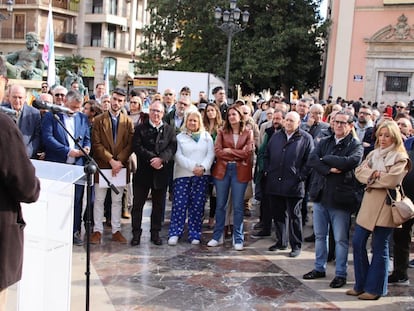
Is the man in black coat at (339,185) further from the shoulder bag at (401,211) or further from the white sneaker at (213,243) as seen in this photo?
the white sneaker at (213,243)

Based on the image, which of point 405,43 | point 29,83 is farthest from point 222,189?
point 405,43

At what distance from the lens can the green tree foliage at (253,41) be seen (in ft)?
78.1

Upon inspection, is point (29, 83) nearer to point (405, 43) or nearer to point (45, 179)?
point (45, 179)

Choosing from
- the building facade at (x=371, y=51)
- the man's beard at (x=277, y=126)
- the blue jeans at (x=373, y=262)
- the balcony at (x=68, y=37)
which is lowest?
the blue jeans at (x=373, y=262)

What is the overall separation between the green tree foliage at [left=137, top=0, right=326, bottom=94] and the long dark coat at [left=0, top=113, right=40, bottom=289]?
2146 centimetres

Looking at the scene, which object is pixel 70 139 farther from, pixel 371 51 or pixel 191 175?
pixel 371 51

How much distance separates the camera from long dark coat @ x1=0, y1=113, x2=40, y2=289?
8.14 ft

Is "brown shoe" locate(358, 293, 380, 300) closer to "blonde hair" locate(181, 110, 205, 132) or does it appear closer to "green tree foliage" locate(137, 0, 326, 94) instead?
"blonde hair" locate(181, 110, 205, 132)

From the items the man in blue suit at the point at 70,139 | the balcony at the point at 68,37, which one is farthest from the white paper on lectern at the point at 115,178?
the balcony at the point at 68,37

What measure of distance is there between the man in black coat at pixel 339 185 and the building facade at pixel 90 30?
37.7 meters

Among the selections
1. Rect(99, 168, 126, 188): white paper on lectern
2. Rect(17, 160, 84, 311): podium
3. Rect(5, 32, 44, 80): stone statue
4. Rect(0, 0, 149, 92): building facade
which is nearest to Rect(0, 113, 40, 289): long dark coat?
Rect(17, 160, 84, 311): podium

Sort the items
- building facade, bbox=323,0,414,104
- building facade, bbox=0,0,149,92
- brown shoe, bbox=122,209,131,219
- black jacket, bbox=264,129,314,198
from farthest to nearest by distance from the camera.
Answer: building facade, bbox=0,0,149,92, building facade, bbox=323,0,414,104, brown shoe, bbox=122,209,131,219, black jacket, bbox=264,129,314,198

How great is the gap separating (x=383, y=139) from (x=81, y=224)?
3.95 m

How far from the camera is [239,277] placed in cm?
541
